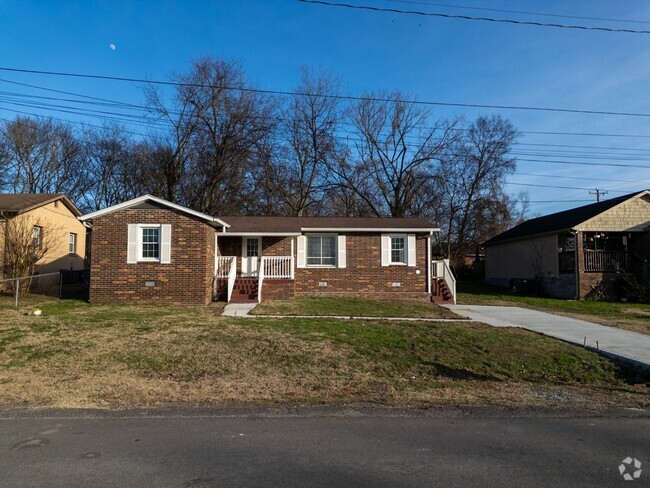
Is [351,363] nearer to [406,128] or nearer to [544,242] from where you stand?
[544,242]

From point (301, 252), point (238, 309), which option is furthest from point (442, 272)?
point (238, 309)

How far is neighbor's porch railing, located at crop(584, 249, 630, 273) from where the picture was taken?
2416cm

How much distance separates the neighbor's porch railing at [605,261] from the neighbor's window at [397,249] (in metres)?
10.5

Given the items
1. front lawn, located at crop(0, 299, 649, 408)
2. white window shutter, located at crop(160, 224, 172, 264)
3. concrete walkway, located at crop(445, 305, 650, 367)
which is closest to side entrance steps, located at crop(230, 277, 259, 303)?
white window shutter, located at crop(160, 224, 172, 264)

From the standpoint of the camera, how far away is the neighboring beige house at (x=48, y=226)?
19.5 metres

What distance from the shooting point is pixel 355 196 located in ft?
124

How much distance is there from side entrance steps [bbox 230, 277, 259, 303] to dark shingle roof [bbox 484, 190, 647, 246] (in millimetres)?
16727

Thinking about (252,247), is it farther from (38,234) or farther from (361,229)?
(38,234)

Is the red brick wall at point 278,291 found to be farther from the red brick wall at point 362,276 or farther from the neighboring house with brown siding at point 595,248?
the neighboring house with brown siding at point 595,248

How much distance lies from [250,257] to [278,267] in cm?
145

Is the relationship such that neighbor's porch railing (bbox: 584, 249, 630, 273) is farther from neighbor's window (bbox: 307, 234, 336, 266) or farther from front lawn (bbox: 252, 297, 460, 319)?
neighbor's window (bbox: 307, 234, 336, 266)

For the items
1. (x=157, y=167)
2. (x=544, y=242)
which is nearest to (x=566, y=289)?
(x=544, y=242)

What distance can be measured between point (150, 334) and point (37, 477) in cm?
656

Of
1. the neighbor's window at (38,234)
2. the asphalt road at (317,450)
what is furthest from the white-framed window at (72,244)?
the asphalt road at (317,450)
